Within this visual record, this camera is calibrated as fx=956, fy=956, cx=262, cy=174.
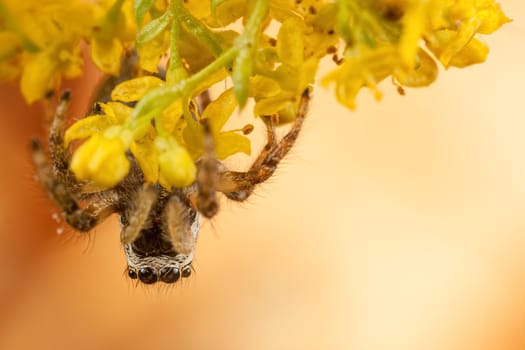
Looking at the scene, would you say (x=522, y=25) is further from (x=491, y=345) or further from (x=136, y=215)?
(x=136, y=215)

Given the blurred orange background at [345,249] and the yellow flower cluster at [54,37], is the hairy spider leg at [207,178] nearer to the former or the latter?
the yellow flower cluster at [54,37]

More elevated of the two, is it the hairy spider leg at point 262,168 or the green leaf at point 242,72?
the green leaf at point 242,72

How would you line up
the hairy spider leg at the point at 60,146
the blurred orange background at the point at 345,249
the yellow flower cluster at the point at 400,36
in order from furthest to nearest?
the blurred orange background at the point at 345,249
the hairy spider leg at the point at 60,146
the yellow flower cluster at the point at 400,36

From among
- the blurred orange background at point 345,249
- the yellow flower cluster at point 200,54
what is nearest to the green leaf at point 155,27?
the yellow flower cluster at point 200,54

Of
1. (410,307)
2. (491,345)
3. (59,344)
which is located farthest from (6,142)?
(491,345)

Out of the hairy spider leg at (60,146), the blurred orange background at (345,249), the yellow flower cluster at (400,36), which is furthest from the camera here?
the blurred orange background at (345,249)

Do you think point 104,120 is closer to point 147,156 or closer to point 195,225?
point 147,156

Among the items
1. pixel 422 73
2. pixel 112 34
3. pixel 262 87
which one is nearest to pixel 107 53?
pixel 112 34
